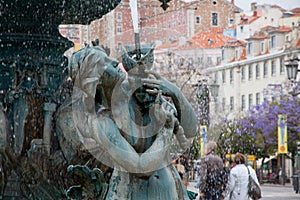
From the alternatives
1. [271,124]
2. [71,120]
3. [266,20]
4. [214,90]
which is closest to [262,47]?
[266,20]

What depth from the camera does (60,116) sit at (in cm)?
729

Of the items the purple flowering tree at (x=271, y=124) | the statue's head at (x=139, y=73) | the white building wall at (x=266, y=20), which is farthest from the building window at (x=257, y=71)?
the statue's head at (x=139, y=73)

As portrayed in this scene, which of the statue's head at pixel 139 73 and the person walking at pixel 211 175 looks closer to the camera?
the statue's head at pixel 139 73

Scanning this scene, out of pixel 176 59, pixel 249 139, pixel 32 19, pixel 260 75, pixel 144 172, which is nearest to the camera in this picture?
pixel 144 172

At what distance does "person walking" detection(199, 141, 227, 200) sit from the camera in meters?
9.36

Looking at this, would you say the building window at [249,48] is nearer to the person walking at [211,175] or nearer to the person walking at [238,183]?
the person walking at [238,183]

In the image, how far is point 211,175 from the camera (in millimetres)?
9406

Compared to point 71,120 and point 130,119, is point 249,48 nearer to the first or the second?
point 71,120

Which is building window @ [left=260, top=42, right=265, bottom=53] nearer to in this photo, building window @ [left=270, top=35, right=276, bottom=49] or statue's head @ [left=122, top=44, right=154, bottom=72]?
building window @ [left=270, top=35, right=276, bottom=49]

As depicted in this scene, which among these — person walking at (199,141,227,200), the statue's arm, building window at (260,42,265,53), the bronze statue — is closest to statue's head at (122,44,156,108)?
the bronze statue

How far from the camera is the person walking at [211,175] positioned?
9359mm

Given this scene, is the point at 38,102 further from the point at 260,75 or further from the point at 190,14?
the point at 260,75

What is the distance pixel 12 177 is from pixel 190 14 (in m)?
7.08

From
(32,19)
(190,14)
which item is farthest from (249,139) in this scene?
(32,19)
